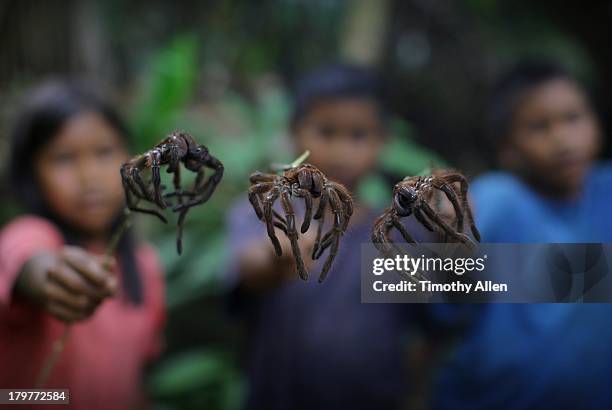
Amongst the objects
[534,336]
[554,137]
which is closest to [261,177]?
[534,336]

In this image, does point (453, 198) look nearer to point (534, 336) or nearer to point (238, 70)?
point (534, 336)

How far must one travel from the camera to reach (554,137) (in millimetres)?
1662

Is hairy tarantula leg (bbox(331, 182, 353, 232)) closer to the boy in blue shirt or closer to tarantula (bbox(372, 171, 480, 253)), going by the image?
tarantula (bbox(372, 171, 480, 253))

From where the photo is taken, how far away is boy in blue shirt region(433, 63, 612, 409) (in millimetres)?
1425

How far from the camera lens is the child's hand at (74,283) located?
999 mm

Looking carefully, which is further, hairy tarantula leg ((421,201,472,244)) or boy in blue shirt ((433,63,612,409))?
boy in blue shirt ((433,63,612,409))

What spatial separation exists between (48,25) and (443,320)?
241 cm

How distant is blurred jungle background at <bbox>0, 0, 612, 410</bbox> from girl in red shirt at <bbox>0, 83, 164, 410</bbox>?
1077 mm

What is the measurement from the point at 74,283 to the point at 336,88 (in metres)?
1.09

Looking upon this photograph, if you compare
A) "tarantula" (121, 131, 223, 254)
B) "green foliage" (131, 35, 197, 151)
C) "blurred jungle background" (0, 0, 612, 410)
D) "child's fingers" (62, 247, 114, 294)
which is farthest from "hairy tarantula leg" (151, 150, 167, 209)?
"green foliage" (131, 35, 197, 151)

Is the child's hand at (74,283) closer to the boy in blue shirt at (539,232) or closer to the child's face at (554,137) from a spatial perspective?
the boy in blue shirt at (539,232)

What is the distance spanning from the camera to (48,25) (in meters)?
3.23

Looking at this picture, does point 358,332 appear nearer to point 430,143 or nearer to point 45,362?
point 45,362

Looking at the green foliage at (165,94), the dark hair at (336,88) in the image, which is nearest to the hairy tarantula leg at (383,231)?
the dark hair at (336,88)
